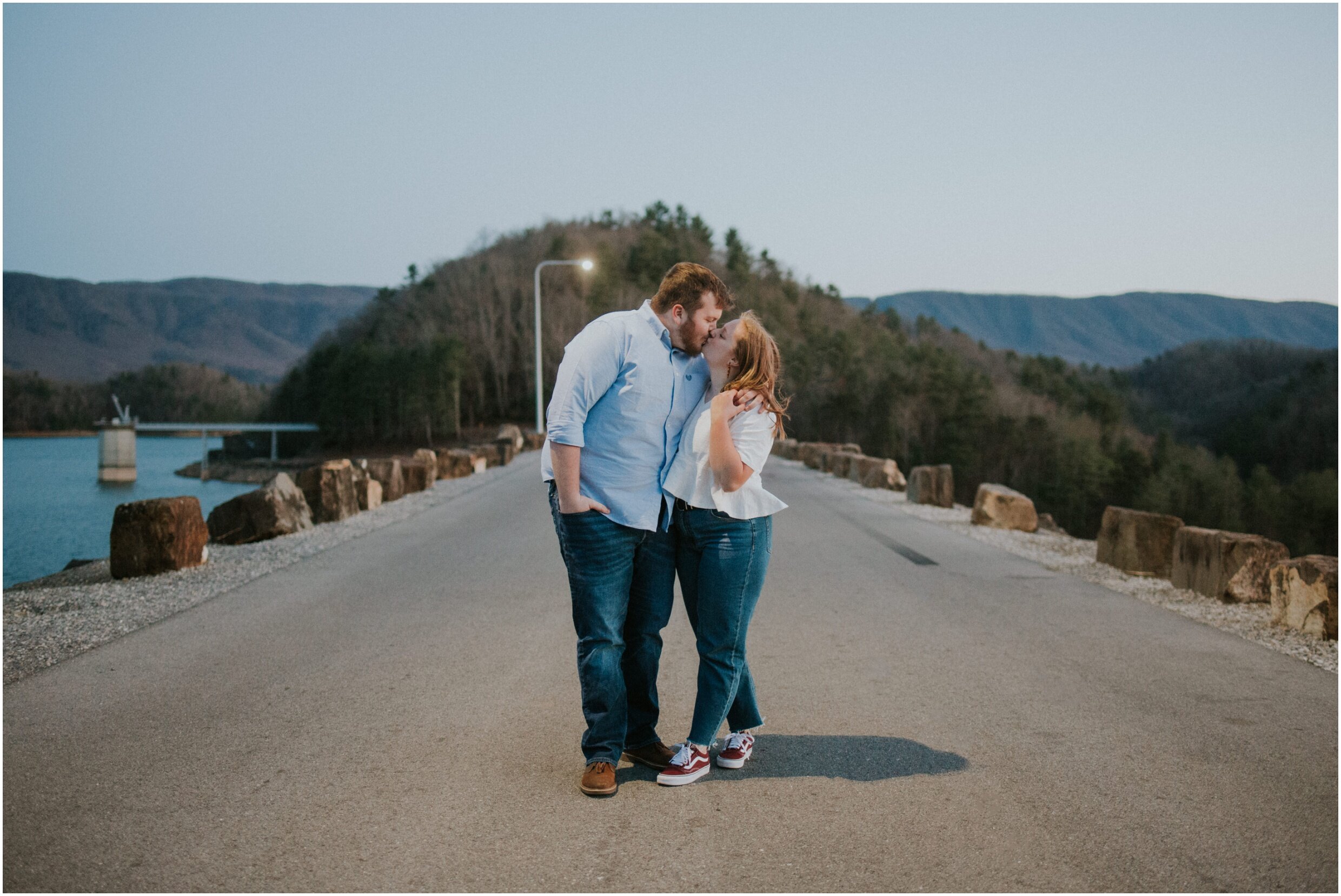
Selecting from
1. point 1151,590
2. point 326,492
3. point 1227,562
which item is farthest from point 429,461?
point 1227,562

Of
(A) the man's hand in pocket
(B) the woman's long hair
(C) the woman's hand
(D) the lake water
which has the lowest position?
(D) the lake water

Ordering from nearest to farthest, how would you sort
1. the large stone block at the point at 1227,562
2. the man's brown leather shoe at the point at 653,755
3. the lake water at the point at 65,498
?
1. the man's brown leather shoe at the point at 653,755
2. the large stone block at the point at 1227,562
3. the lake water at the point at 65,498

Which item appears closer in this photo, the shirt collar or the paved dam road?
the paved dam road

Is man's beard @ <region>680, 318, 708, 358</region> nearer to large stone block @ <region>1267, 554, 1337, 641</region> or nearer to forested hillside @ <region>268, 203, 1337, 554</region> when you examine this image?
large stone block @ <region>1267, 554, 1337, 641</region>

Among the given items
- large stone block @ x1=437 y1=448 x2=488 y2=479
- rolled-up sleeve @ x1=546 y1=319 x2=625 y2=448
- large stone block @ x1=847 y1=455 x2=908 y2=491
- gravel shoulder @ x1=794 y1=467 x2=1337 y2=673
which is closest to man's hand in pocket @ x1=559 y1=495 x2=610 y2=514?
rolled-up sleeve @ x1=546 y1=319 x2=625 y2=448

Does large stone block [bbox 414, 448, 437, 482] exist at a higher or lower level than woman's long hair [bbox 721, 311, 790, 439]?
lower

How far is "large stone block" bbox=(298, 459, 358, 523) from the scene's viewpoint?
12930 millimetres

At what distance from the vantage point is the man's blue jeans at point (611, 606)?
11.9 feet

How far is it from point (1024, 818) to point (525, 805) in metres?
1.73

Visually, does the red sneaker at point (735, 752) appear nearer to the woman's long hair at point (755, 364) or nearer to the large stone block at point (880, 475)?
the woman's long hair at point (755, 364)

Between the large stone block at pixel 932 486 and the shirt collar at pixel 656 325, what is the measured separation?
13587 mm

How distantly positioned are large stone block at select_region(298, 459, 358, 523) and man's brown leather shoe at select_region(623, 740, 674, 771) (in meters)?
9.87

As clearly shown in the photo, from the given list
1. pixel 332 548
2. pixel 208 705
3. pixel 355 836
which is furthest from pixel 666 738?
pixel 332 548

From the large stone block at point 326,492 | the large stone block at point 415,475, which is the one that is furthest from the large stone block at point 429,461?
the large stone block at point 326,492
